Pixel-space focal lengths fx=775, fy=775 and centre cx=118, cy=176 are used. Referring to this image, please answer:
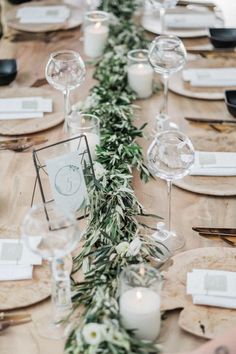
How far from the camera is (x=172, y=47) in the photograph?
260 cm

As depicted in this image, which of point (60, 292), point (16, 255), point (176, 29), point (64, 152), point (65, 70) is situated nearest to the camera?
point (60, 292)

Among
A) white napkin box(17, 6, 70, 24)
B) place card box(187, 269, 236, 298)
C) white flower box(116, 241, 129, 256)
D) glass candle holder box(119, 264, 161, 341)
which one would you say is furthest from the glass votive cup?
white napkin box(17, 6, 70, 24)

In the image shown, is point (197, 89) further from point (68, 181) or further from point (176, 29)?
point (68, 181)

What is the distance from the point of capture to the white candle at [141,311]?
5.33ft

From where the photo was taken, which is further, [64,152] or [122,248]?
[64,152]

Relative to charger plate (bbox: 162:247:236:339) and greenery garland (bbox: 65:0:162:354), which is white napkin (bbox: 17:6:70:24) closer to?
greenery garland (bbox: 65:0:162:354)

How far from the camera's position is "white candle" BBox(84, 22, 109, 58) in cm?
314

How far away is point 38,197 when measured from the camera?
2268 mm

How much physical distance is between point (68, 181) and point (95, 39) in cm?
124

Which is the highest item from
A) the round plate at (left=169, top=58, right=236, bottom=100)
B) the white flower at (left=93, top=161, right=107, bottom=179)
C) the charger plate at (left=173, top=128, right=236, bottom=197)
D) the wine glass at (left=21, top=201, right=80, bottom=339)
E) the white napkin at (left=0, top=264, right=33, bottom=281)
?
the wine glass at (left=21, top=201, right=80, bottom=339)

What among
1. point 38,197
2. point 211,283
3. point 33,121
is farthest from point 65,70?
point 211,283

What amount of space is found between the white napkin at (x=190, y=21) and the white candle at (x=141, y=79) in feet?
2.18

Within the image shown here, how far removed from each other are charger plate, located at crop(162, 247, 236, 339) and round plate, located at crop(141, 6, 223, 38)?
157 centimetres

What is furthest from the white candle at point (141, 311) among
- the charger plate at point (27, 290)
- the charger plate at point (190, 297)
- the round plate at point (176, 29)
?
the round plate at point (176, 29)
